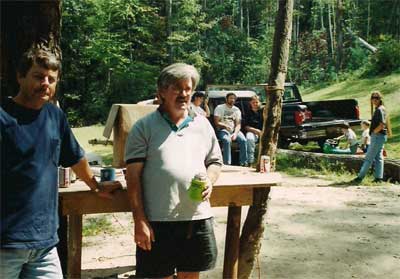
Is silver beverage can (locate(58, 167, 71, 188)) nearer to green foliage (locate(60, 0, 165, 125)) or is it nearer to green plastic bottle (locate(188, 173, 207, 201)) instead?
green plastic bottle (locate(188, 173, 207, 201))

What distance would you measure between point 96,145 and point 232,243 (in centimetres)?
1263

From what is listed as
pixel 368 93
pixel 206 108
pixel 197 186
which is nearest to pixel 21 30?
pixel 197 186

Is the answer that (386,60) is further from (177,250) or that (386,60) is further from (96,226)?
(177,250)

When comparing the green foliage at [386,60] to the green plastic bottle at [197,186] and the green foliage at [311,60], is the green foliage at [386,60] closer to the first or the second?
A: the green foliage at [311,60]

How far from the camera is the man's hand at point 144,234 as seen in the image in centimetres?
266

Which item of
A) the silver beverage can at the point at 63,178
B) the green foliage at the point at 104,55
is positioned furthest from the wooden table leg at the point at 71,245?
the green foliage at the point at 104,55

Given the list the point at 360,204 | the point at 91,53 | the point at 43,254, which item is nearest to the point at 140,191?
the point at 43,254

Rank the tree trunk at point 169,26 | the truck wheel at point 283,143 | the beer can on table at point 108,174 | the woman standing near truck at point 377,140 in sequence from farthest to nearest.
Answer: the tree trunk at point 169,26, the truck wheel at point 283,143, the woman standing near truck at point 377,140, the beer can on table at point 108,174

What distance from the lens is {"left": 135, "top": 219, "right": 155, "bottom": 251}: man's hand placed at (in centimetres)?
266

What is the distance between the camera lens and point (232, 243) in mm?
3775

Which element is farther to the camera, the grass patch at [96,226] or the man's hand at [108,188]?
the grass patch at [96,226]

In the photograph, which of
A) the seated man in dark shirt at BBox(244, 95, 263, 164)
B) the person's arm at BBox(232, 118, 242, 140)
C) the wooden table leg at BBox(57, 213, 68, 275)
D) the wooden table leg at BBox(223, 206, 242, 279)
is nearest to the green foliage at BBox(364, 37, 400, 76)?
the seated man in dark shirt at BBox(244, 95, 263, 164)

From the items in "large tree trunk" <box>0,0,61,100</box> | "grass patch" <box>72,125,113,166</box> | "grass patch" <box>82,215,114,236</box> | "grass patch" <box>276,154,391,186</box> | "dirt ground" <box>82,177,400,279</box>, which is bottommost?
"grass patch" <box>72,125,113,166</box>

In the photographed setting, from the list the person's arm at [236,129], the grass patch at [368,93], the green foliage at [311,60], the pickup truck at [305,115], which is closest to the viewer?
the person's arm at [236,129]
